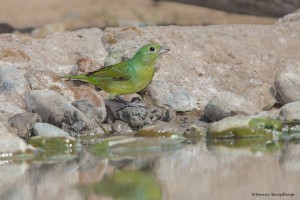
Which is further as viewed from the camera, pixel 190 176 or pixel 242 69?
pixel 242 69

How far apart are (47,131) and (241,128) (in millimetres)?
1742

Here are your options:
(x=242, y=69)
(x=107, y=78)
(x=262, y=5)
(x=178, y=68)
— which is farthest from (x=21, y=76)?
(x=262, y=5)

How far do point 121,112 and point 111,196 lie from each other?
124 inches

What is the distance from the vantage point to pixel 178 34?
10945 millimetres

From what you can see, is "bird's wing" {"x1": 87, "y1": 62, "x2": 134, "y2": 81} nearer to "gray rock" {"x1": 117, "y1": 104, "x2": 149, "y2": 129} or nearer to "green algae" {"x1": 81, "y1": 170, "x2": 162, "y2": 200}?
"gray rock" {"x1": 117, "y1": 104, "x2": 149, "y2": 129}

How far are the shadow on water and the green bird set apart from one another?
1.08m

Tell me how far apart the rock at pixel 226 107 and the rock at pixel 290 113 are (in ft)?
1.15

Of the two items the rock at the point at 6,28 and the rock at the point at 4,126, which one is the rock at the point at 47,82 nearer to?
the rock at the point at 4,126

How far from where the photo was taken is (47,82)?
32.0ft

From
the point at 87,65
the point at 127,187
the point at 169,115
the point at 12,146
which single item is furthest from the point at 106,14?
the point at 127,187

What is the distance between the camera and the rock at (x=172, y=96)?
993 cm

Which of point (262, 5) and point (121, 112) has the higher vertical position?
point (262, 5)

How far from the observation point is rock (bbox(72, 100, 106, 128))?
30.7 ft

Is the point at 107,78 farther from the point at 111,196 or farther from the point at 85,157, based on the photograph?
the point at 111,196
